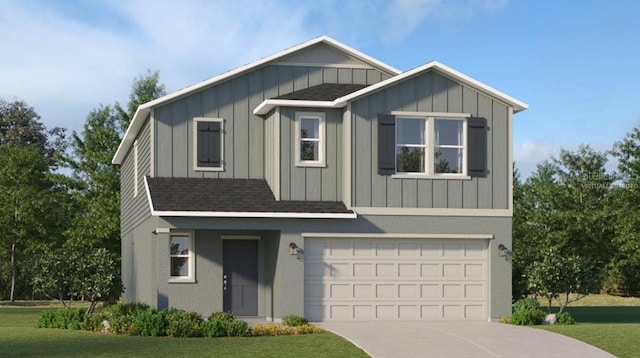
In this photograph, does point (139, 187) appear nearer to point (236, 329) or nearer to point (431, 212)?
point (431, 212)

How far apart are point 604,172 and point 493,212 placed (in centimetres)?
2931

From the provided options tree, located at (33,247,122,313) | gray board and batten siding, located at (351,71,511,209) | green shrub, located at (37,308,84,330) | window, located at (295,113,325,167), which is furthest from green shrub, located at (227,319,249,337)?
tree, located at (33,247,122,313)

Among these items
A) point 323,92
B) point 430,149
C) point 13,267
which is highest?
point 323,92

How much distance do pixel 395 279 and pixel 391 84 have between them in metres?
5.18

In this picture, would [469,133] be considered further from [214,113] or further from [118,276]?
[118,276]

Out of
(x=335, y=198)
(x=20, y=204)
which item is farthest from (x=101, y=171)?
(x=335, y=198)

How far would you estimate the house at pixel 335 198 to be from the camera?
26547mm

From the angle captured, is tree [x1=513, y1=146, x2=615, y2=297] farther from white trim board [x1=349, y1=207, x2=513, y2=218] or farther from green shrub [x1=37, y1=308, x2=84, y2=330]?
green shrub [x1=37, y1=308, x2=84, y2=330]

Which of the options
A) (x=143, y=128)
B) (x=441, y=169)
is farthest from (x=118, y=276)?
(x=441, y=169)

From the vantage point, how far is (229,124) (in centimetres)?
2855

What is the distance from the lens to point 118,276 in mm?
29531

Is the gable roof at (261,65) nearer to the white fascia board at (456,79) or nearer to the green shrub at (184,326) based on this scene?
the white fascia board at (456,79)

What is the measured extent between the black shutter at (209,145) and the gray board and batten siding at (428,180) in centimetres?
400

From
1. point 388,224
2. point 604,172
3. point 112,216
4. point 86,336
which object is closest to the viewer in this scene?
point 86,336
